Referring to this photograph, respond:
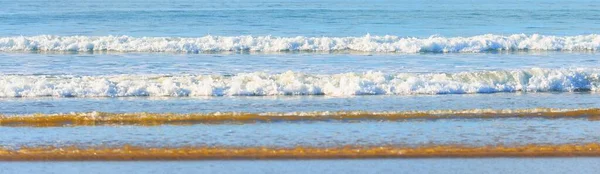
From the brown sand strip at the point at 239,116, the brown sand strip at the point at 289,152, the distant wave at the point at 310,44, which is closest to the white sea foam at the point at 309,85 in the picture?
the brown sand strip at the point at 239,116

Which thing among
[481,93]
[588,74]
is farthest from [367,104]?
[588,74]

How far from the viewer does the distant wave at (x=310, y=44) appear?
28.5 m

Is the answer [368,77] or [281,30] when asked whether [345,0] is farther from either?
[368,77]

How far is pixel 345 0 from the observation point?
282 feet

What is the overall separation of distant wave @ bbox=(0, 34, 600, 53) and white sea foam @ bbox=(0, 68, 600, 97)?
31.6 ft

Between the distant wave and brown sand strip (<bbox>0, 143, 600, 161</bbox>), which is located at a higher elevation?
the distant wave

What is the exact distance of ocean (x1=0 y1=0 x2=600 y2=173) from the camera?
1021 centimetres

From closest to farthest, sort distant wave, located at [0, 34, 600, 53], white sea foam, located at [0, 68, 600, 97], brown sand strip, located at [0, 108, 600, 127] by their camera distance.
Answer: brown sand strip, located at [0, 108, 600, 127], white sea foam, located at [0, 68, 600, 97], distant wave, located at [0, 34, 600, 53]

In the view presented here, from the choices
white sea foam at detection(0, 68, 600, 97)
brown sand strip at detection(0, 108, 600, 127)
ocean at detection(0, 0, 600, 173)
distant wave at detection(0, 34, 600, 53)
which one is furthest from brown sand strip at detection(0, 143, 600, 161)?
distant wave at detection(0, 34, 600, 53)

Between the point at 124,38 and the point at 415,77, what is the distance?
15.8 metres

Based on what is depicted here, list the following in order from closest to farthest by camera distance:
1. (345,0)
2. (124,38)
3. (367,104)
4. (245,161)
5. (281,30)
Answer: (245,161), (367,104), (124,38), (281,30), (345,0)

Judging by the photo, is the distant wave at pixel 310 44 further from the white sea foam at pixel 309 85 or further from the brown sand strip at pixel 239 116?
the brown sand strip at pixel 239 116

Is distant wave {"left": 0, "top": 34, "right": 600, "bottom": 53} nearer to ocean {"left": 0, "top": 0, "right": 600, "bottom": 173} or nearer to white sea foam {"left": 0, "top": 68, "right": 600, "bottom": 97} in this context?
ocean {"left": 0, "top": 0, "right": 600, "bottom": 173}

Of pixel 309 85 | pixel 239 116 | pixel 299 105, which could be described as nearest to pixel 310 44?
pixel 309 85
